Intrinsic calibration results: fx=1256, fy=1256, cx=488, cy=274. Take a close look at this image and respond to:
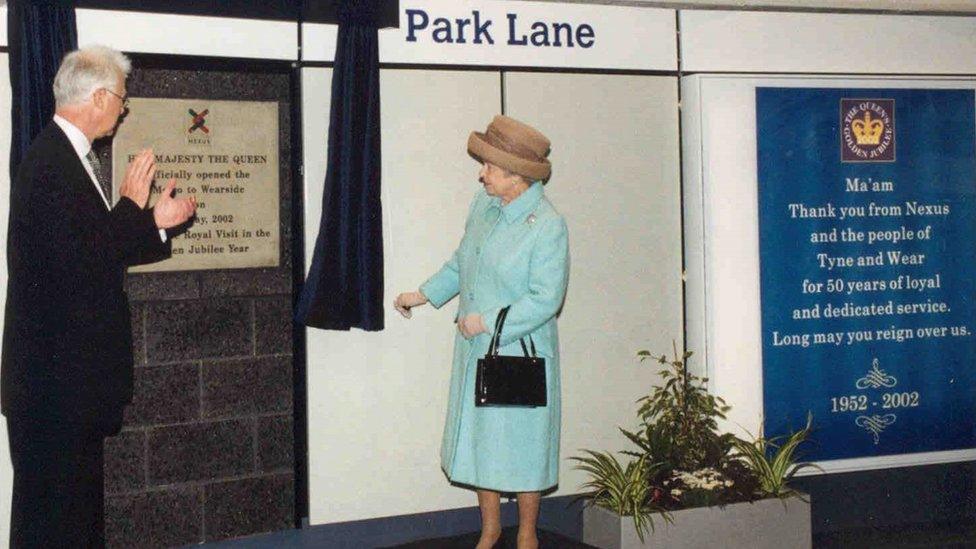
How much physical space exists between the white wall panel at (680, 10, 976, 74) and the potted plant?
4.85 feet

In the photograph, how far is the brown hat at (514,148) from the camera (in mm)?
4895

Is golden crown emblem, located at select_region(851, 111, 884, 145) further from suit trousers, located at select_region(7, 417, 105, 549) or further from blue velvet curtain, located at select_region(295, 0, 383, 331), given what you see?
suit trousers, located at select_region(7, 417, 105, 549)

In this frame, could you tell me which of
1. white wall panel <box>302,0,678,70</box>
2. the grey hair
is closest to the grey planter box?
white wall panel <box>302,0,678,70</box>

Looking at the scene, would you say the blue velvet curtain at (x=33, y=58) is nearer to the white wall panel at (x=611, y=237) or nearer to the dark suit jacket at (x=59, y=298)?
the dark suit jacket at (x=59, y=298)

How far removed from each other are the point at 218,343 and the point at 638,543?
6.64 feet

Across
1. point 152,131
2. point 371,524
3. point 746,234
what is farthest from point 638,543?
point 152,131

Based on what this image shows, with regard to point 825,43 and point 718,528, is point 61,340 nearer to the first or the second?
point 718,528

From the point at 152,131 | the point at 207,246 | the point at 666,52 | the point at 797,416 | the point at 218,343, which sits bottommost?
the point at 797,416

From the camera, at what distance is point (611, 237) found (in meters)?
6.01

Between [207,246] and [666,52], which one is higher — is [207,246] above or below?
below

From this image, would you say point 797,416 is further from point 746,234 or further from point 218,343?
point 218,343

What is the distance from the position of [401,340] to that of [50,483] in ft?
6.25

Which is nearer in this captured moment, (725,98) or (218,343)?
(218,343)

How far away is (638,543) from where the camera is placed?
5.33 metres
